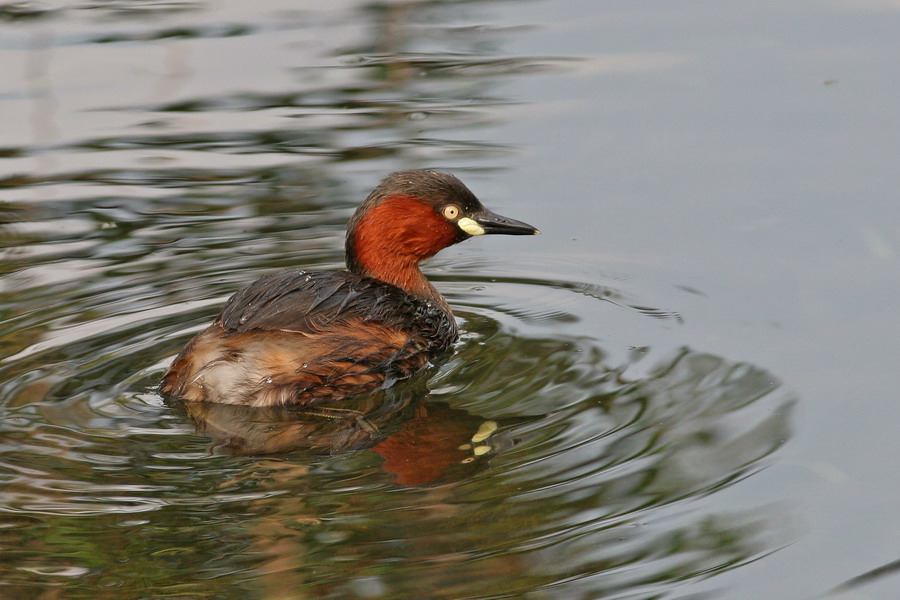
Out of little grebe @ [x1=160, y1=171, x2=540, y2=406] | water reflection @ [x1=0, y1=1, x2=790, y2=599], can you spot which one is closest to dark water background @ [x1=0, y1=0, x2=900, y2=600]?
water reflection @ [x1=0, y1=1, x2=790, y2=599]

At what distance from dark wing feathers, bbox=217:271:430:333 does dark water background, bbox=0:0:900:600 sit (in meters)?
0.35

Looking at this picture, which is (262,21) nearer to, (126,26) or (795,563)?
(126,26)

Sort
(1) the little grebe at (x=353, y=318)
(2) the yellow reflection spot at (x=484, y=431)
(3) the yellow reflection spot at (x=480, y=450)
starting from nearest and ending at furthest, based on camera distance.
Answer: (3) the yellow reflection spot at (x=480, y=450) → (2) the yellow reflection spot at (x=484, y=431) → (1) the little grebe at (x=353, y=318)

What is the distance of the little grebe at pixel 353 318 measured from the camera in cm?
541

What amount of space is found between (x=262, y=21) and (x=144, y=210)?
3223 mm

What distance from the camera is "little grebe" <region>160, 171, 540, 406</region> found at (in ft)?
17.7

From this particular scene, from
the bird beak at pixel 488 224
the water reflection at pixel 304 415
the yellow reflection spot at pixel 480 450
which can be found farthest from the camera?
the bird beak at pixel 488 224

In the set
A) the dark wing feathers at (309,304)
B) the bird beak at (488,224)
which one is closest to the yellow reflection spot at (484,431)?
the dark wing feathers at (309,304)

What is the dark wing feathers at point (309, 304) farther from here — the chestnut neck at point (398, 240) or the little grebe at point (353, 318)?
the chestnut neck at point (398, 240)

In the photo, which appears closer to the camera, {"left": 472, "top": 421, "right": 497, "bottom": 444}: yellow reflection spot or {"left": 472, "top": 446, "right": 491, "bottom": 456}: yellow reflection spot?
{"left": 472, "top": 446, "right": 491, "bottom": 456}: yellow reflection spot

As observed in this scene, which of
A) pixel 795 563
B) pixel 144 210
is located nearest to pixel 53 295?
pixel 144 210

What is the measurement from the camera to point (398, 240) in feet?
20.5

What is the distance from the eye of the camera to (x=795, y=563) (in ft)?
13.4

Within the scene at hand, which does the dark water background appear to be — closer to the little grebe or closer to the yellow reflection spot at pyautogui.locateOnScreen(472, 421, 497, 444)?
the yellow reflection spot at pyautogui.locateOnScreen(472, 421, 497, 444)
